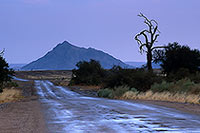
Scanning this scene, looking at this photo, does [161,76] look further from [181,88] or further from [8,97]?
[8,97]

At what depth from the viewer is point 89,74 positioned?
71.1 metres

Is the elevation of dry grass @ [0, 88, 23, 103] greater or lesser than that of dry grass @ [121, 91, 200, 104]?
lesser

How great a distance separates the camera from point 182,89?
28.2m

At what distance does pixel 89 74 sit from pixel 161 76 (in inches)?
1249

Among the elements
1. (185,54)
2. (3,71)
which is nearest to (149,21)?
(185,54)

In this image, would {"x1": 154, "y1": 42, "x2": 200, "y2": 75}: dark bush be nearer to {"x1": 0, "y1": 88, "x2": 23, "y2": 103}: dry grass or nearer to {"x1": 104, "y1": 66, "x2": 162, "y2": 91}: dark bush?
{"x1": 104, "y1": 66, "x2": 162, "y2": 91}: dark bush

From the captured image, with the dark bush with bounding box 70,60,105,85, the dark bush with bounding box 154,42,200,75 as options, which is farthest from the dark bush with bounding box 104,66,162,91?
the dark bush with bounding box 70,60,105,85

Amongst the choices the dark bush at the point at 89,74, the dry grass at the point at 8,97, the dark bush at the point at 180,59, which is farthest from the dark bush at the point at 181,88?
the dark bush at the point at 89,74

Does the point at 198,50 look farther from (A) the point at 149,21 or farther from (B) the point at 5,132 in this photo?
(B) the point at 5,132

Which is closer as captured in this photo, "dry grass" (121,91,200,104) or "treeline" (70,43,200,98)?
"dry grass" (121,91,200,104)

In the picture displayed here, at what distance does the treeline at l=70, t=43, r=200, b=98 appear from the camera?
105ft

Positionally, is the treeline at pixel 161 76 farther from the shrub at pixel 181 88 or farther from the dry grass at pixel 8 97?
the dry grass at pixel 8 97

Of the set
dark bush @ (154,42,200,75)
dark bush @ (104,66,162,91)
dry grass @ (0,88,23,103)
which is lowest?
dry grass @ (0,88,23,103)

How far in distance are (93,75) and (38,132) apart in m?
58.1
